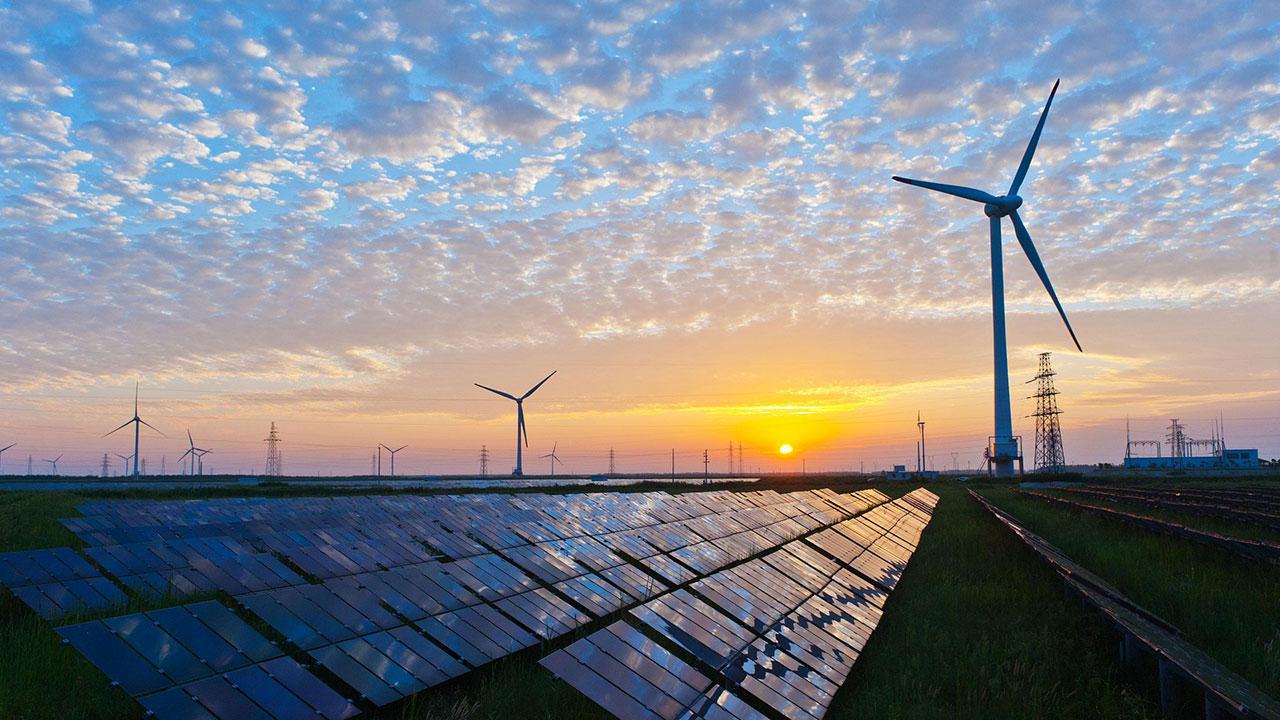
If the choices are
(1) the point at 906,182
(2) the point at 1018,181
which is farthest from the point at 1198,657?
(2) the point at 1018,181

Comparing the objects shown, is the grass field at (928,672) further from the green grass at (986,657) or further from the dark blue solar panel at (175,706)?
the dark blue solar panel at (175,706)

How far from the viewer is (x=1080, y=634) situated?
1388cm

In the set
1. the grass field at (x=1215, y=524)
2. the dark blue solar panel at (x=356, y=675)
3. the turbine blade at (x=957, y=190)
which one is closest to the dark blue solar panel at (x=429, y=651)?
the dark blue solar panel at (x=356, y=675)

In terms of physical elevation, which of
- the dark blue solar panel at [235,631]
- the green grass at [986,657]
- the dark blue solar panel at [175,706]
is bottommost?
the green grass at [986,657]

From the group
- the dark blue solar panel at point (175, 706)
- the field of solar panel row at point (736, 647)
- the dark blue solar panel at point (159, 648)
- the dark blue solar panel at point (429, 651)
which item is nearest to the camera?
the dark blue solar panel at point (175, 706)

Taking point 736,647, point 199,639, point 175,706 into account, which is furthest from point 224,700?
point 736,647

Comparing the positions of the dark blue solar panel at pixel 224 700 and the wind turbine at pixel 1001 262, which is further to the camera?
the wind turbine at pixel 1001 262

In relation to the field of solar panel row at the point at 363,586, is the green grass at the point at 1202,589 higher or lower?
lower

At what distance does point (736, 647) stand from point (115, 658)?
6.64 meters

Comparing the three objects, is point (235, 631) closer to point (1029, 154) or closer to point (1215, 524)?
point (1215, 524)

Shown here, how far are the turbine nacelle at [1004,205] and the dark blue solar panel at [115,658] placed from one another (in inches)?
3503

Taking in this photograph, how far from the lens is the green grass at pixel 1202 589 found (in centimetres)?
1216

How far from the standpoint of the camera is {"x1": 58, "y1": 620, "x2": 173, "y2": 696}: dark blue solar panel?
7.50 meters

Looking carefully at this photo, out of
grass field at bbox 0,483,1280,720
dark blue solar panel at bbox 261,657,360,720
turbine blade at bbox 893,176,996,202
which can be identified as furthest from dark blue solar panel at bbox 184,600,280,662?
turbine blade at bbox 893,176,996,202
